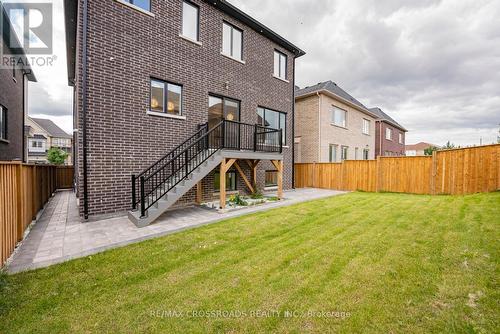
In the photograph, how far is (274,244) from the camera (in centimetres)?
474

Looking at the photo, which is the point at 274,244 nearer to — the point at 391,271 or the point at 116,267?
the point at 391,271

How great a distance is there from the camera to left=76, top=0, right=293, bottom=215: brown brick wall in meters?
6.69

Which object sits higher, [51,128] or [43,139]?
[51,128]

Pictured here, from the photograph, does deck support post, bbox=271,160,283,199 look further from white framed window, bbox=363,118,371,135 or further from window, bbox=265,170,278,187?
white framed window, bbox=363,118,371,135

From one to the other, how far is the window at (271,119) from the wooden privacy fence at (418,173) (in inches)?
164

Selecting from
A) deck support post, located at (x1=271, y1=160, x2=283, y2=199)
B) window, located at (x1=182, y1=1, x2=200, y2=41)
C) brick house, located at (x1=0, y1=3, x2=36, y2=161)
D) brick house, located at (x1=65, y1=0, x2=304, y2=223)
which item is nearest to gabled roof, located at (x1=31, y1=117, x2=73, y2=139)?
brick house, located at (x1=0, y1=3, x2=36, y2=161)

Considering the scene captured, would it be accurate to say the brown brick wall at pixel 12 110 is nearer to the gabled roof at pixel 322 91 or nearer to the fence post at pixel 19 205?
the fence post at pixel 19 205

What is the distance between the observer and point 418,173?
1141cm

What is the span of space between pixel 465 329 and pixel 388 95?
112 feet

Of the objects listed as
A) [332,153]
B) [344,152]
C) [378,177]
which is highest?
[344,152]

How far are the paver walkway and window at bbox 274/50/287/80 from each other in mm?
8362

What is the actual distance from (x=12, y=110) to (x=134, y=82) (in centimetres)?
1226

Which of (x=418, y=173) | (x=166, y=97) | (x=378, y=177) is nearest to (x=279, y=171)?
(x=166, y=97)

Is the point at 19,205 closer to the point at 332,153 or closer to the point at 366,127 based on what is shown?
the point at 332,153
